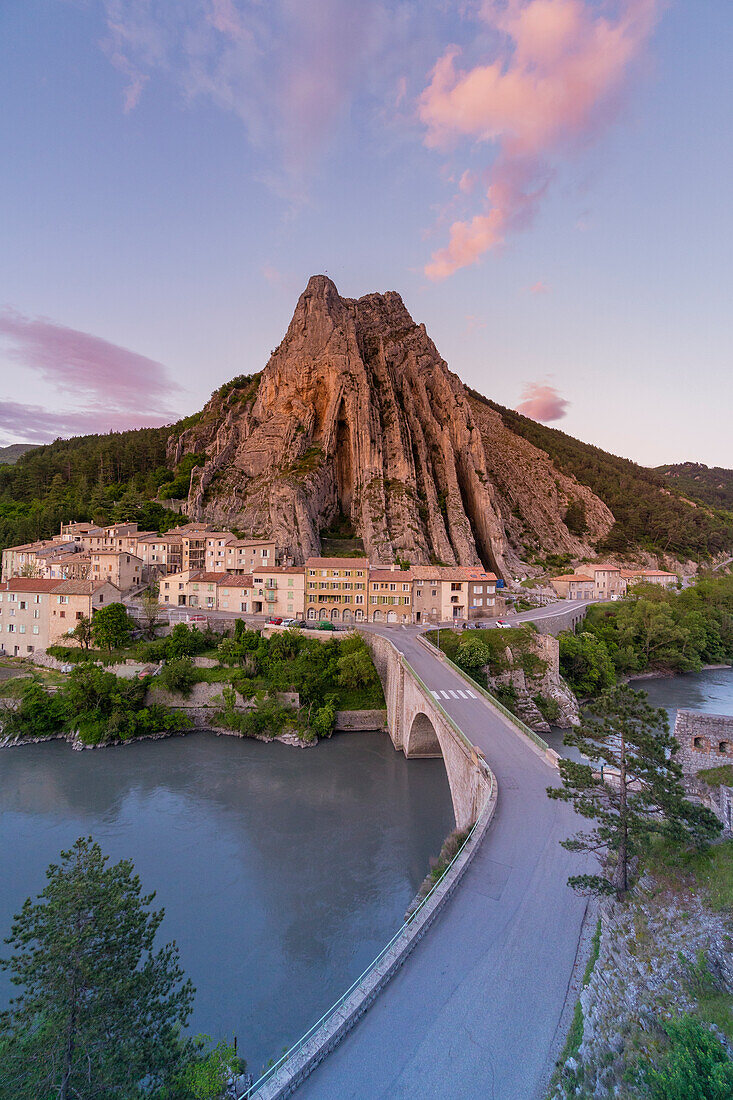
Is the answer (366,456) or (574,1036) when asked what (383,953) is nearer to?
(574,1036)

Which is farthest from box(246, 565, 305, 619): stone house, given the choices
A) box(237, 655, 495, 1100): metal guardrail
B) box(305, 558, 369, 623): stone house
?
box(237, 655, 495, 1100): metal guardrail

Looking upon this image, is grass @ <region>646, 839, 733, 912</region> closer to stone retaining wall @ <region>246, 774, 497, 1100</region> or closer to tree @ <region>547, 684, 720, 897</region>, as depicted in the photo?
tree @ <region>547, 684, 720, 897</region>

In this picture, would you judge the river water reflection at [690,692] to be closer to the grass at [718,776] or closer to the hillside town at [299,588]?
the hillside town at [299,588]

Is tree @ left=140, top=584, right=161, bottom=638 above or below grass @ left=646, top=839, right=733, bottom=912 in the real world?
above

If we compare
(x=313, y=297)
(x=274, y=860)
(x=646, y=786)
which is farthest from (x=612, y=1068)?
(x=313, y=297)

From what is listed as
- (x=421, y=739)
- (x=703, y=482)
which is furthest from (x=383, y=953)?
(x=703, y=482)

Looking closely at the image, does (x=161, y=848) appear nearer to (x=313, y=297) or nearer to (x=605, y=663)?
(x=605, y=663)
